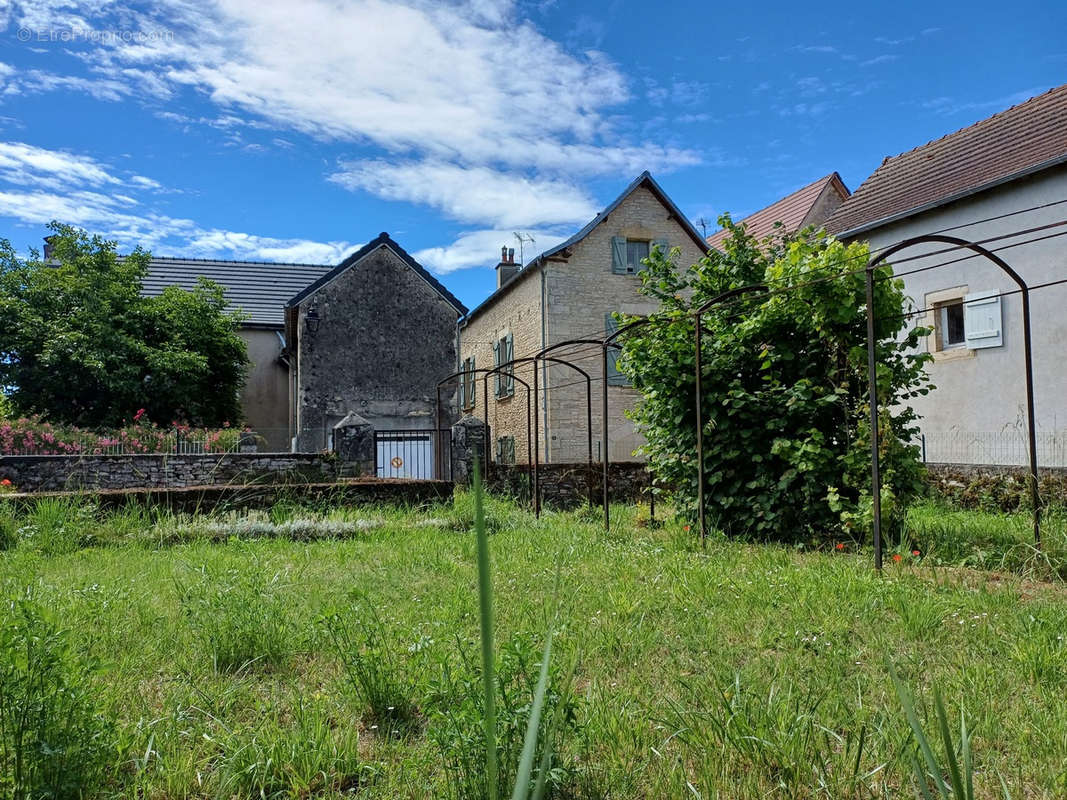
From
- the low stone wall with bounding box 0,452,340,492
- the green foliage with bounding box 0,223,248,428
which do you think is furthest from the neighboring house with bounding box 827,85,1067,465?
the green foliage with bounding box 0,223,248,428

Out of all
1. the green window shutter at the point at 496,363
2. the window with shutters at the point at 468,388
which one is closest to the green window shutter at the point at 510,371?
the green window shutter at the point at 496,363

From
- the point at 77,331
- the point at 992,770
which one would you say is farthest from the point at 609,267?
the point at 992,770

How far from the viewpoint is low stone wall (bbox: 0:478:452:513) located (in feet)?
28.6

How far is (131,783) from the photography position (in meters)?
2.34

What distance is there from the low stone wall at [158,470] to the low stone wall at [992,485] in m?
Result: 9.92

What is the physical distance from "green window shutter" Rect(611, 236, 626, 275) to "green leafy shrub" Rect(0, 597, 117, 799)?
1731cm

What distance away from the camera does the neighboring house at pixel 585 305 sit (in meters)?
17.9

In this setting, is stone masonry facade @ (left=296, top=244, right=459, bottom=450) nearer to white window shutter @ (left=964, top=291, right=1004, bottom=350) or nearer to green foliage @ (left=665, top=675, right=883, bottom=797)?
white window shutter @ (left=964, top=291, right=1004, bottom=350)

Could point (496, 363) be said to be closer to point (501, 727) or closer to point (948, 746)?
point (501, 727)

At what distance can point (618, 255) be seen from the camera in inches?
738

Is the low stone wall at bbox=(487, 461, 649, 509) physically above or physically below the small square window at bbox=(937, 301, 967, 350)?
below

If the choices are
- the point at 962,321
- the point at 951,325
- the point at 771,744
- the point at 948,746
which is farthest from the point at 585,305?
the point at 948,746

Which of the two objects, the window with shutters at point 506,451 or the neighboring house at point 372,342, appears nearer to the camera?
the neighboring house at point 372,342

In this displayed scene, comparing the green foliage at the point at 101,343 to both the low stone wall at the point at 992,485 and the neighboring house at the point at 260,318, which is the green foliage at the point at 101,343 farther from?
the low stone wall at the point at 992,485
